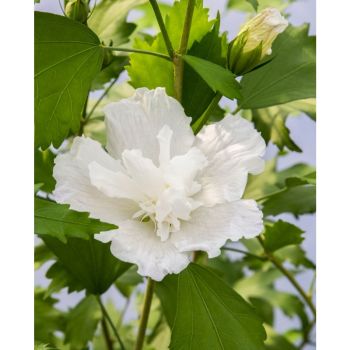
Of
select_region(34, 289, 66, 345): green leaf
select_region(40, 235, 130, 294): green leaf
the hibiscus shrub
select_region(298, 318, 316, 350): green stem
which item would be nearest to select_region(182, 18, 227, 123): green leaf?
the hibiscus shrub

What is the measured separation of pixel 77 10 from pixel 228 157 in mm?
114

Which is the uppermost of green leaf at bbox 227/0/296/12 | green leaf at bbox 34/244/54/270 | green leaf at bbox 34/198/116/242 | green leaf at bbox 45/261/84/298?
green leaf at bbox 34/198/116/242

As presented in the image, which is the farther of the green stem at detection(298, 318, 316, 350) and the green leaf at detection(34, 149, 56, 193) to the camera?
the green stem at detection(298, 318, 316, 350)

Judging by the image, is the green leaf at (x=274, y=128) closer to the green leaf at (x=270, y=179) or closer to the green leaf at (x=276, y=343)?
the green leaf at (x=270, y=179)

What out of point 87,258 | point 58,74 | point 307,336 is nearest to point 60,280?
point 87,258

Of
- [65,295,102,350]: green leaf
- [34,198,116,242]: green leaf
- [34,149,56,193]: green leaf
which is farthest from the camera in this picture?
[65,295,102,350]: green leaf

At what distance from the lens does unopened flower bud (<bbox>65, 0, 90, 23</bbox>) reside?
387 mm

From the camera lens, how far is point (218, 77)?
1.14 feet

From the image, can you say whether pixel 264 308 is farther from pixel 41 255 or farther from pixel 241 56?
pixel 241 56

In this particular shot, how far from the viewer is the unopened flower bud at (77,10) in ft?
1.27

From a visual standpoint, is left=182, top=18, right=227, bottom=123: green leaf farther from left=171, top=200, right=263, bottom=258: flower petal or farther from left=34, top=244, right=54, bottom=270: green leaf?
left=34, top=244, right=54, bottom=270: green leaf

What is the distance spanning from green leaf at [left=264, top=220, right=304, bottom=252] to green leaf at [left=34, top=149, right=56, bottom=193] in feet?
0.49

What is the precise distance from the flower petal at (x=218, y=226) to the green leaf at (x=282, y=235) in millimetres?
137
